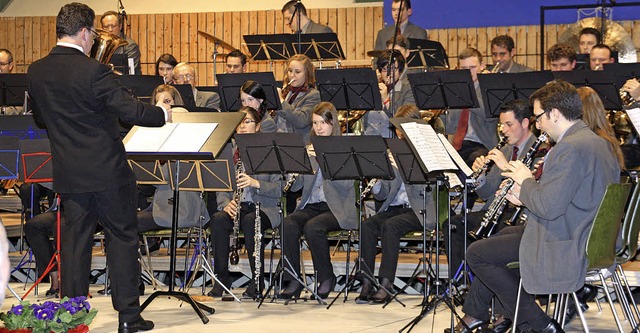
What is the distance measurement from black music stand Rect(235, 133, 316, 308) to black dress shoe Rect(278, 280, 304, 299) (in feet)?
3.11

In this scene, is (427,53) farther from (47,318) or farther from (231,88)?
(47,318)

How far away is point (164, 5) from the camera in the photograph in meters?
15.6

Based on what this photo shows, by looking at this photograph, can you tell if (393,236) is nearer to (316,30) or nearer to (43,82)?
(43,82)

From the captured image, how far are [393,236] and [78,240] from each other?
2490 millimetres

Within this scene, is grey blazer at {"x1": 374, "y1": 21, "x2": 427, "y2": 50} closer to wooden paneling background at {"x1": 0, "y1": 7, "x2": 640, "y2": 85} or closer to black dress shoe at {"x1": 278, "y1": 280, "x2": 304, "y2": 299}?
black dress shoe at {"x1": 278, "y1": 280, "x2": 304, "y2": 299}

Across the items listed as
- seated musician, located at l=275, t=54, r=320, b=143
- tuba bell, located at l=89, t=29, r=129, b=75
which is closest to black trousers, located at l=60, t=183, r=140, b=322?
tuba bell, located at l=89, t=29, r=129, b=75

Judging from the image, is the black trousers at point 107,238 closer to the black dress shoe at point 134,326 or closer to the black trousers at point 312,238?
the black dress shoe at point 134,326

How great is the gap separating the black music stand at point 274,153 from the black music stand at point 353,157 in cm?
13

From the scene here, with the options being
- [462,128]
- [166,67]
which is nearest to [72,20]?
[462,128]

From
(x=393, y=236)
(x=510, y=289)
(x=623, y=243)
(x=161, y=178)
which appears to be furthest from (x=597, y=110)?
(x=161, y=178)

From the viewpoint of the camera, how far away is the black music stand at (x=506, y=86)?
7.25 meters

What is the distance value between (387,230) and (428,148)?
74.6 inches

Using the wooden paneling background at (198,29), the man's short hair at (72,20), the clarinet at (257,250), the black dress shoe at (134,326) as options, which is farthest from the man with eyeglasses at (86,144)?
the wooden paneling background at (198,29)

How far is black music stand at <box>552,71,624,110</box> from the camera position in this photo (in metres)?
7.19
